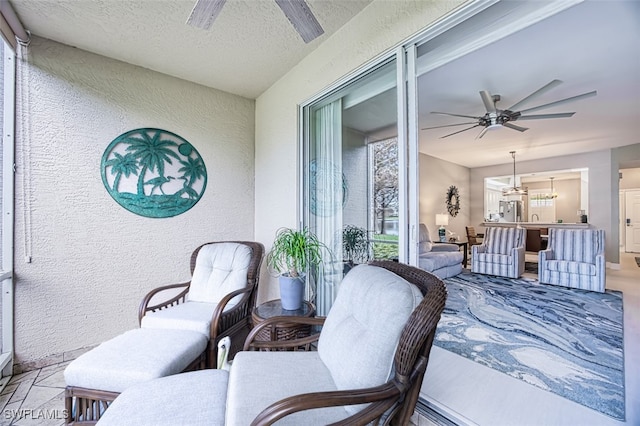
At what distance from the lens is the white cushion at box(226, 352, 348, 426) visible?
1.01 meters

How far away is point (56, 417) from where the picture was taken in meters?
1.64

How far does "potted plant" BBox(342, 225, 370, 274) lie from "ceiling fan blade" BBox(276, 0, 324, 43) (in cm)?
140

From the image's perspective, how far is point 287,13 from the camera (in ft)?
4.63

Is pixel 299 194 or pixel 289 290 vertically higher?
pixel 299 194

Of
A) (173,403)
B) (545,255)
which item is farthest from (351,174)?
(545,255)

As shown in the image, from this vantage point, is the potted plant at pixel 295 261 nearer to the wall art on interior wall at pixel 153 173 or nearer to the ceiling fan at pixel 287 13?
the wall art on interior wall at pixel 153 173

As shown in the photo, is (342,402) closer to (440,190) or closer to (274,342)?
(274,342)

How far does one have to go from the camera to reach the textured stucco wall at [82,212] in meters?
2.19

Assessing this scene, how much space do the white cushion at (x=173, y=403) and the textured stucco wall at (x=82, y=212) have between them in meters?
1.73

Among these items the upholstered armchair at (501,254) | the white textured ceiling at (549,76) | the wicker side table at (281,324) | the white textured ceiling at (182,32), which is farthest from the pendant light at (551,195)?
the wicker side table at (281,324)

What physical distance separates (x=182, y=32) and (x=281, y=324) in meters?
2.41

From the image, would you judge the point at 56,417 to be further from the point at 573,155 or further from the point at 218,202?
the point at 573,155

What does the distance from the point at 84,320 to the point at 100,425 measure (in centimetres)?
184

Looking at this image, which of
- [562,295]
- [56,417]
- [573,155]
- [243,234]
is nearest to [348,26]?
[243,234]
